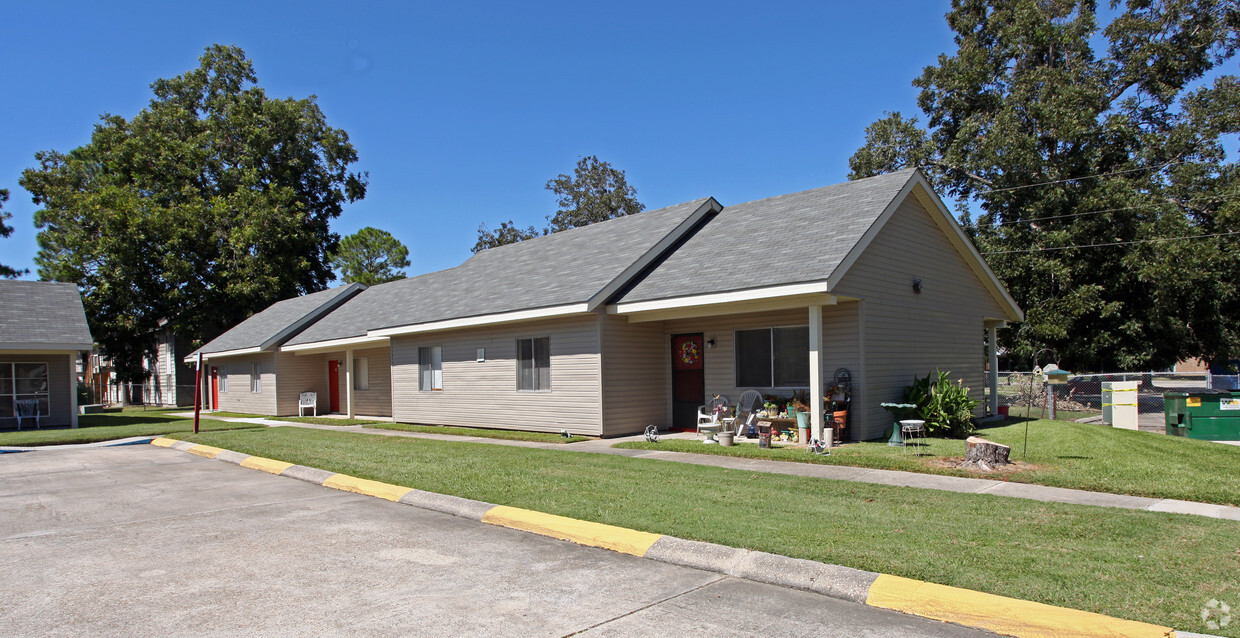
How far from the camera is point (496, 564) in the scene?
618 cm

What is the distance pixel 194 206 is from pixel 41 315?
18.1 meters

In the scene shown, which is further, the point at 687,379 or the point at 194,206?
the point at 194,206

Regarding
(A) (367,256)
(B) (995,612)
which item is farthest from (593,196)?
(B) (995,612)

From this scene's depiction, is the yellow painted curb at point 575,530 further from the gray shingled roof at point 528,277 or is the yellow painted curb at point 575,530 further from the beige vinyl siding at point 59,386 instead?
the beige vinyl siding at point 59,386

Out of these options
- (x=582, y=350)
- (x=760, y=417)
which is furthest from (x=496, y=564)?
(x=582, y=350)

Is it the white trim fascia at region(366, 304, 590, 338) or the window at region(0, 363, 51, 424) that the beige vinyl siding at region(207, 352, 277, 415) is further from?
the white trim fascia at region(366, 304, 590, 338)

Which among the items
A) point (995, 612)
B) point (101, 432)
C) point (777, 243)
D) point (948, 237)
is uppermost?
point (948, 237)

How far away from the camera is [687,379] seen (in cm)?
1661

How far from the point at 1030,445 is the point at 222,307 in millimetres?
40699

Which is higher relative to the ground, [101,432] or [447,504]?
[447,504]

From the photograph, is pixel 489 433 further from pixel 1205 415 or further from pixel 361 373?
pixel 1205 415

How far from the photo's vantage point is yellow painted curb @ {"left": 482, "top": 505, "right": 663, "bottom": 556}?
6.56 metres

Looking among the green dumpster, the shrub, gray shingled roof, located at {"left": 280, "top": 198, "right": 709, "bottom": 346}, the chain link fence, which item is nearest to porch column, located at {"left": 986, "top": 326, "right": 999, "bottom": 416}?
the chain link fence

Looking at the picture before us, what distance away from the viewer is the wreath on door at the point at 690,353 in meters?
16.3
